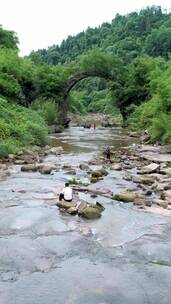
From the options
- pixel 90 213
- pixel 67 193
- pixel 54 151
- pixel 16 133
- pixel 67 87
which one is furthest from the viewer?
pixel 67 87

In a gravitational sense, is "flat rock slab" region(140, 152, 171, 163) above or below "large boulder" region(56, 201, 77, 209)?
below

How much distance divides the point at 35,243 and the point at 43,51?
170 meters

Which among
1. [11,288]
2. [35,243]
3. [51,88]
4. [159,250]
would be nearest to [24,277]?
[11,288]

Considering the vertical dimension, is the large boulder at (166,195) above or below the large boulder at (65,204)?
below

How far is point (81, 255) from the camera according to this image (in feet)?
38.7

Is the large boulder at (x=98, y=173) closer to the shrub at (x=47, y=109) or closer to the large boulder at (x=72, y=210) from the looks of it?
the large boulder at (x=72, y=210)

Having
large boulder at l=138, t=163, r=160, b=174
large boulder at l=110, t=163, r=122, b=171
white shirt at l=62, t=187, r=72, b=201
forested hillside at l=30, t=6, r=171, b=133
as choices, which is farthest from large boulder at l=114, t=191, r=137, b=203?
forested hillside at l=30, t=6, r=171, b=133

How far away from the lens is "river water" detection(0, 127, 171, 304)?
9.64 meters

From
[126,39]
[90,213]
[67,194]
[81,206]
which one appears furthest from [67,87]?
[126,39]

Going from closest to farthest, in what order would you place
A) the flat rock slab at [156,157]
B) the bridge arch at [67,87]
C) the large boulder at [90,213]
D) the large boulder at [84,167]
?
the large boulder at [90,213]
the large boulder at [84,167]
the flat rock slab at [156,157]
the bridge arch at [67,87]

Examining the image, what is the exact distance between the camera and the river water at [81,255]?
9.64m

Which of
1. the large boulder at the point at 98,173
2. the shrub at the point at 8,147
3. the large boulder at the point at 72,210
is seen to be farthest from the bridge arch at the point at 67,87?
the large boulder at the point at 72,210

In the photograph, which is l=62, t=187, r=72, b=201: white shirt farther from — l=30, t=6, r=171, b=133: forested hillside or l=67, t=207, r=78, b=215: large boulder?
l=30, t=6, r=171, b=133: forested hillside

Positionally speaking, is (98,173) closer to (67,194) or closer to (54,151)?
(67,194)
